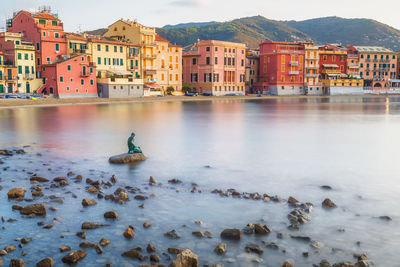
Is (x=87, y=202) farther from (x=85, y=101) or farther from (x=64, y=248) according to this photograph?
(x=85, y=101)

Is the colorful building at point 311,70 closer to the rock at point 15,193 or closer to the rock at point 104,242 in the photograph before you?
the rock at point 15,193

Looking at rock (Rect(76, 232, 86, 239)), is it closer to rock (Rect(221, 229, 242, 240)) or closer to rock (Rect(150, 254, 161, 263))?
rock (Rect(150, 254, 161, 263))

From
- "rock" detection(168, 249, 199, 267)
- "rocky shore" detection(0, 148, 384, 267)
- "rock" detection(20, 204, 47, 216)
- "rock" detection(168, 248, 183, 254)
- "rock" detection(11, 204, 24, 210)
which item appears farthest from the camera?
"rock" detection(11, 204, 24, 210)

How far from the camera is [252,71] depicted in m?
127

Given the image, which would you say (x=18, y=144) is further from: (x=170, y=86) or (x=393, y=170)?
(x=170, y=86)

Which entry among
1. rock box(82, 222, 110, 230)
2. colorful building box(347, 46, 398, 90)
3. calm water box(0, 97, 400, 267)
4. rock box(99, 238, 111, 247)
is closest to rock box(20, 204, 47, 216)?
calm water box(0, 97, 400, 267)

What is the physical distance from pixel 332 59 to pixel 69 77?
87.3 meters

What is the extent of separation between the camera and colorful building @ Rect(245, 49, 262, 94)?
412ft

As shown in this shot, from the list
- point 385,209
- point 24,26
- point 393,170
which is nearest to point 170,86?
point 24,26

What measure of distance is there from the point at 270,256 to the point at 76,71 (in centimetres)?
7675

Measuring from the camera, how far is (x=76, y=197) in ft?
49.5

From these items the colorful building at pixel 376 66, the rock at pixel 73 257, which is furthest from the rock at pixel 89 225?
the colorful building at pixel 376 66

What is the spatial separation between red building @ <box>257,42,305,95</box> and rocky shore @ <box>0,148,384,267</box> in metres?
107

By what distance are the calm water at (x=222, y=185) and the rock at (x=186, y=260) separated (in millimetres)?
569
